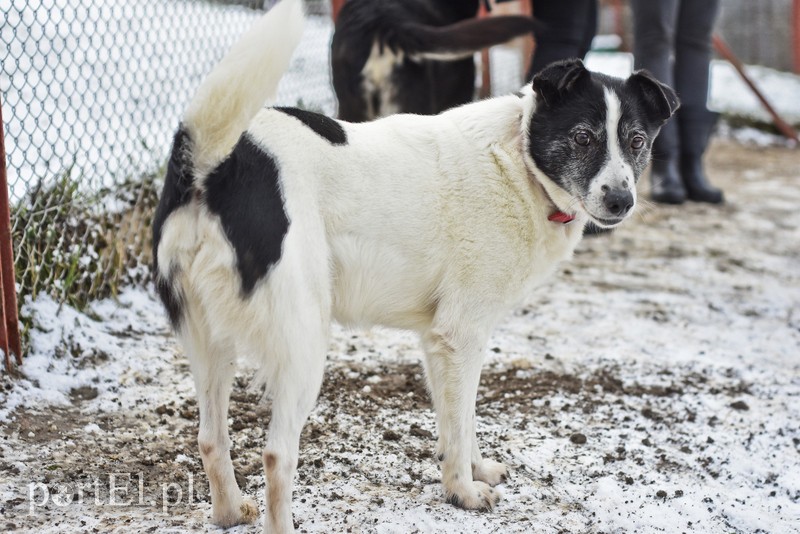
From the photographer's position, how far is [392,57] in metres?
4.35

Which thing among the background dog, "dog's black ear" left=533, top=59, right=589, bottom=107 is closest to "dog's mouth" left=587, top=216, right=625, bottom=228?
"dog's black ear" left=533, top=59, right=589, bottom=107

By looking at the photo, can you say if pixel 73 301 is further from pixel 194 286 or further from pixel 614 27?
pixel 614 27

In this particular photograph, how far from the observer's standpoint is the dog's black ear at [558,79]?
7.77 feet

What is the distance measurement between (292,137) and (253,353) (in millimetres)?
552

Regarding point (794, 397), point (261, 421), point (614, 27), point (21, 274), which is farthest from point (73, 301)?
point (614, 27)

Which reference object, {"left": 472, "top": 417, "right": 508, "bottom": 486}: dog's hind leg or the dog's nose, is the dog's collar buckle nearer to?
the dog's nose

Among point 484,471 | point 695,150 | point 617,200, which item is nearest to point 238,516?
point 484,471

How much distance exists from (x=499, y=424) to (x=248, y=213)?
1.37m

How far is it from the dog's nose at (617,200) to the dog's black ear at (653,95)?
0.32 meters

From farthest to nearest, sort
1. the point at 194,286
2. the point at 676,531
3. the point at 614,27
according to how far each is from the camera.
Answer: the point at 614,27, the point at 676,531, the point at 194,286

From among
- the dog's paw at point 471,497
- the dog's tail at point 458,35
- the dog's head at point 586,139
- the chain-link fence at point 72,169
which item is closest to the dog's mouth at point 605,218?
the dog's head at point 586,139

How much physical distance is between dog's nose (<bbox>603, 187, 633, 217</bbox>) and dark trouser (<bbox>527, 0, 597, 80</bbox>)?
2.51m

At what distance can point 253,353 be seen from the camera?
2.08 metres

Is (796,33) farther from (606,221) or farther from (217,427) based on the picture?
(217,427)
